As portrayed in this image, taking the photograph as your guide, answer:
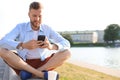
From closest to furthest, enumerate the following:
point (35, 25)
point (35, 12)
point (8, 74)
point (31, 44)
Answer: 1. point (31, 44)
2. point (35, 12)
3. point (35, 25)
4. point (8, 74)

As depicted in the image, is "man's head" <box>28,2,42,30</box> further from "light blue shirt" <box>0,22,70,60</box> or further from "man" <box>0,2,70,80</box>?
"light blue shirt" <box>0,22,70,60</box>

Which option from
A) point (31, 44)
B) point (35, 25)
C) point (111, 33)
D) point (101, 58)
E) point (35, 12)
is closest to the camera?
point (31, 44)

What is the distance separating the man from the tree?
64.4m

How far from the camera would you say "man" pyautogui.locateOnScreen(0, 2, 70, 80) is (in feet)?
16.1

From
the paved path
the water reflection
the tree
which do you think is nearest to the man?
the paved path

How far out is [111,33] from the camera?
6919cm

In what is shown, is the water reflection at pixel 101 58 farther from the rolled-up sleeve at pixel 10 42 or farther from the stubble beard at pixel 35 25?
the rolled-up sleeve at pixel 10 42

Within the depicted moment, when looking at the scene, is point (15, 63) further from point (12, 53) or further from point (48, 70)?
point (48, 70)

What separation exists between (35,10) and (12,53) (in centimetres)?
68

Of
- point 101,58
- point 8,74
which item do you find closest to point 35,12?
point 8,74

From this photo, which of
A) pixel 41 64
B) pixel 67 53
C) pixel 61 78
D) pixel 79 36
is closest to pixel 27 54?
pixel 41 64

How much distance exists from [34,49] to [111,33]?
6492 cm

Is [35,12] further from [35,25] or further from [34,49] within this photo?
[34,49]

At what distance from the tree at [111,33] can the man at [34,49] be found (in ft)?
211
